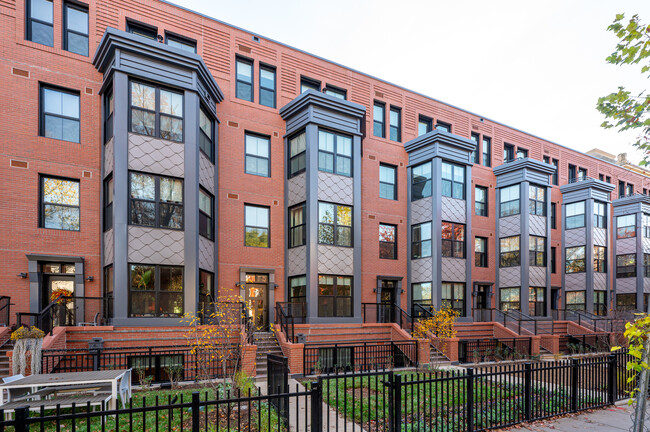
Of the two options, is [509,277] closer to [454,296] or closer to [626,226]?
[454,296]

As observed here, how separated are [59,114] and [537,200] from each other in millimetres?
26139

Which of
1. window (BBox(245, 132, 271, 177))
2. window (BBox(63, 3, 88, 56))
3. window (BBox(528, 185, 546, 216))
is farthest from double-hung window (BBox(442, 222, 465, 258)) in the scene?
window (BBox(63, 3, 88, 56))

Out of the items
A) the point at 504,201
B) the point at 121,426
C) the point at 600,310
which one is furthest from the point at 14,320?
the point at 600,310

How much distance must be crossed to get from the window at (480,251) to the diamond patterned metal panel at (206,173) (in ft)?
55.1

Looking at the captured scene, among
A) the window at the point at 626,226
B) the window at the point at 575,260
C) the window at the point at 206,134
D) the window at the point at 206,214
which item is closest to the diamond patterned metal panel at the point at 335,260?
Result: the window at the point at 206,214

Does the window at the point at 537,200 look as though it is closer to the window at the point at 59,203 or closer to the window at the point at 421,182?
the window at the point at 421,182

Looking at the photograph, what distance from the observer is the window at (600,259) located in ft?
102

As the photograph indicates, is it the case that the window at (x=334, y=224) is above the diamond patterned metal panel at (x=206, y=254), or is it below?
above

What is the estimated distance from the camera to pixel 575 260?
3022 centimetres

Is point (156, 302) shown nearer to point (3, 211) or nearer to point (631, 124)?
point (3, 211)

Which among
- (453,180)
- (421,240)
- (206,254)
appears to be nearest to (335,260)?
(206,254)

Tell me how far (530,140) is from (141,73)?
25571 mm

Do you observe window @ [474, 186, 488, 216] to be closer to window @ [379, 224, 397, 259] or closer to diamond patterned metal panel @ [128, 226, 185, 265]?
window @ [379, 224, 397, 259]

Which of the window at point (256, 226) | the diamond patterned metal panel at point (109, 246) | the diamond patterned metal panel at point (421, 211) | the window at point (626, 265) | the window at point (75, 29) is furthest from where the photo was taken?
the window at point (626, 265)
